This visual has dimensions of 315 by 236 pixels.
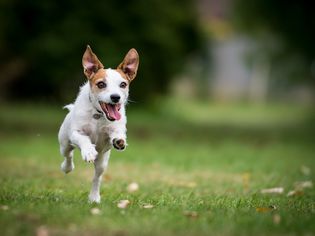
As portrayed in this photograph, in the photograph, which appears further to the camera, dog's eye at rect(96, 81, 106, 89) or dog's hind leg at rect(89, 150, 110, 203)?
dog's hind leg at rect(89, 150, 110, 203)

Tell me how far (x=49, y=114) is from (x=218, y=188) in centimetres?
2003

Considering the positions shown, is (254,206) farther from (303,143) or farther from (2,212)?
(303,143)

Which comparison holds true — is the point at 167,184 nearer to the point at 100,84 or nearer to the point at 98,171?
the point at 98,171

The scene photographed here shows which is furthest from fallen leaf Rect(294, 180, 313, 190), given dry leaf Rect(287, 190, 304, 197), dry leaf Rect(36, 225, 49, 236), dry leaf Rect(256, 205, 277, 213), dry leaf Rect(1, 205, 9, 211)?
dry leaf Rect(36, 225, 49, 236)

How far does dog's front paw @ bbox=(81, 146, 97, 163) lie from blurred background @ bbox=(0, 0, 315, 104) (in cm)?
1809

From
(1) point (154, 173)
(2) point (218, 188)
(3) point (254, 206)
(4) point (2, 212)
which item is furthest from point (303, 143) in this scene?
(4) point (2, 212)

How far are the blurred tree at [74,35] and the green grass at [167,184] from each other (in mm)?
3314

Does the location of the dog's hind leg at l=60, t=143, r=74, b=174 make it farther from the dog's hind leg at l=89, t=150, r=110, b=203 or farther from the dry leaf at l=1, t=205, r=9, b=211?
the dry leaf at l=1, t=205, r=9, b=211

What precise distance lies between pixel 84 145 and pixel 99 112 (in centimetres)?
51

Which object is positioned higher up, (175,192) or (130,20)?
(130,20)

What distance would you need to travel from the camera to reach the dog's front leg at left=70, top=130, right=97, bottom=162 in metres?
7.48

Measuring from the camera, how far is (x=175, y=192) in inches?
388

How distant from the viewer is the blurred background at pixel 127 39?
89.4ft

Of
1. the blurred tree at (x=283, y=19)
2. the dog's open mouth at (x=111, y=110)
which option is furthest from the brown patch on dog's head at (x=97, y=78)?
the blurred tree at (x=283, y=19)
